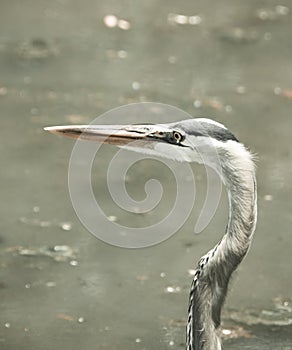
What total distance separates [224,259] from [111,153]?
2742 millimetres

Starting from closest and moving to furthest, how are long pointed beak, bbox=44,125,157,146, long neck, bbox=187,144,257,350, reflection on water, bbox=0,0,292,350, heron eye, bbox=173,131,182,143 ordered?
long neck, bbox=187,144,257,350 → heron eye, bbox=173,131,182,143 → long pointed beak, bbox=44,125,157,146 → reflection on water, bbox=0,0,292,350

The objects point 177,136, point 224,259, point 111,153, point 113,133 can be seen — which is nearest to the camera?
point 224,259

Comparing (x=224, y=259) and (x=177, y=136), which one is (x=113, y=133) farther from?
(x=224, y=259)

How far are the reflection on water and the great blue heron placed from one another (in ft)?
3.04

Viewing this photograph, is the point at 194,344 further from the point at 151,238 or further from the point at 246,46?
the point at 246,46

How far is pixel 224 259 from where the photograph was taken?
11.8 ft

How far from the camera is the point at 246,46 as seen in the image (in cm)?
783

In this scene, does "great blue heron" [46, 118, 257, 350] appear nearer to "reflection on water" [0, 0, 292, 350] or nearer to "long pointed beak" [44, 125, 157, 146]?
"long pointed beak" [44, 125, 157, 146]

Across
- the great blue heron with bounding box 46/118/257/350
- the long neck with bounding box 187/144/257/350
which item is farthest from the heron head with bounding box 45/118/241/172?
the long neck with bounding box 187/144/257/350

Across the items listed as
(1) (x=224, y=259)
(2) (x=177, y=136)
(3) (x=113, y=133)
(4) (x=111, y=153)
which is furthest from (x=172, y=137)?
(4) (x=111, y=153)

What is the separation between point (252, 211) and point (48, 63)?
4095mm

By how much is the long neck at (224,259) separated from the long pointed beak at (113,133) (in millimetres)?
437

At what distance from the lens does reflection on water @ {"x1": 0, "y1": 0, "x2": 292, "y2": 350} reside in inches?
188

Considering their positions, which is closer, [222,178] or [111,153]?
[222,178]
